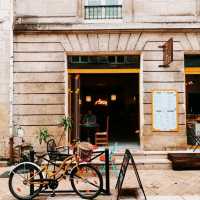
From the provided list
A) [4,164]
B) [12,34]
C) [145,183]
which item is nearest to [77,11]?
[12,34]

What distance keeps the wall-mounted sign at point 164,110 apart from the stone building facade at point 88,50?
0.50 feet

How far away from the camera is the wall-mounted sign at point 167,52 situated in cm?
1326

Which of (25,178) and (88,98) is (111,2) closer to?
(88,98)

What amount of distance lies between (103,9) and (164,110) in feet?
13.4

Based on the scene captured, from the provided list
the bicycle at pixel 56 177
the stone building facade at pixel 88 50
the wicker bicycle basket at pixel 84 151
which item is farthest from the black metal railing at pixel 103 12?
the bicycle at pixel 56 177

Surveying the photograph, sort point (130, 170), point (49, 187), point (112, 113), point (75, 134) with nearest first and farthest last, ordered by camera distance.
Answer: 1. point (49, 187)
2. point (130, 170)
3. point (75, 134)
4. point (112, 113)

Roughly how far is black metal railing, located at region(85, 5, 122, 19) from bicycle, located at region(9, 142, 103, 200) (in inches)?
272

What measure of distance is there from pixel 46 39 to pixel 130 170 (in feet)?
17.2

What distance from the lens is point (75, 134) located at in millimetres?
14969

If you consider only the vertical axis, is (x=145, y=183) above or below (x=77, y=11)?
below

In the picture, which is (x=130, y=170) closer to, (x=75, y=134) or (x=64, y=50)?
(x=75, y=134)

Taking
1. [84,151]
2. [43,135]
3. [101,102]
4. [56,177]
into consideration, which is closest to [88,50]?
[43,135]

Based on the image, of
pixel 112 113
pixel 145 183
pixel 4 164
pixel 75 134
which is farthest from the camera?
pixel 112 113

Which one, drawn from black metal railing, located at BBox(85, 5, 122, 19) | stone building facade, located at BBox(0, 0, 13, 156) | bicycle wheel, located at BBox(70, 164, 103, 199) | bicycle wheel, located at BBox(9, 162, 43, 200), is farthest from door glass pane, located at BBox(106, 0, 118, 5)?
bicycle wheel, located at BBox(9, 162, 43, 200)
